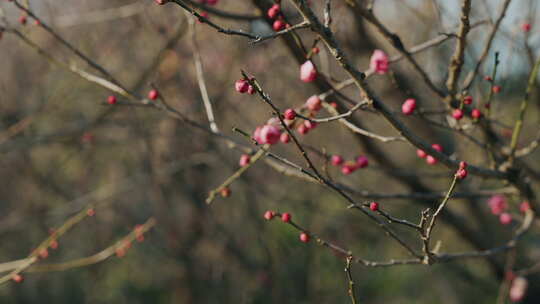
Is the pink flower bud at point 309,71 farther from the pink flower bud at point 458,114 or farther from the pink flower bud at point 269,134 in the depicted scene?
the pink flower bud at point 458,114

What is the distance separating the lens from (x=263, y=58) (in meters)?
5.12

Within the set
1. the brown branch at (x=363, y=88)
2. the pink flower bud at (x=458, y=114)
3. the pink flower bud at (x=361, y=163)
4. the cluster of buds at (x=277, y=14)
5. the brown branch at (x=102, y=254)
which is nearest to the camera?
the brown branch at (x=363, y=88)

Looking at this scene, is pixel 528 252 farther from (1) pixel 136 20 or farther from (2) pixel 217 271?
(1) pixel 136 20

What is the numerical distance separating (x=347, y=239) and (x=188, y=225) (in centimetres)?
181

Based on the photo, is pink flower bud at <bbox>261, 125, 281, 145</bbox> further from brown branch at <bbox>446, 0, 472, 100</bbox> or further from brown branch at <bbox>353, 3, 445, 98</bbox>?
brown branch at <bbox>446, 0, 472, 100</bbox>

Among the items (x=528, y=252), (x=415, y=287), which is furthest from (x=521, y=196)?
(x=415, y=287)

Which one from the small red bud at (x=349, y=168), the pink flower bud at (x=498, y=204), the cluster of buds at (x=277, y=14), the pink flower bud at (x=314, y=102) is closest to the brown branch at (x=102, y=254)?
the small red bud at (x=349, y=168)

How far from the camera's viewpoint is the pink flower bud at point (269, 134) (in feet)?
5.89

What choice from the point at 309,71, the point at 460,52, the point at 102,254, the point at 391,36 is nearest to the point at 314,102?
the point at 309,71

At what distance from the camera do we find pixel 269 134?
180 cm

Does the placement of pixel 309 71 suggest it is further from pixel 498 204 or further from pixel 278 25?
pixel 498 204

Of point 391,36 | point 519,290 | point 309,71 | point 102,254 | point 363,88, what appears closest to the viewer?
point 363,88

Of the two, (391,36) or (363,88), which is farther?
(391,36)

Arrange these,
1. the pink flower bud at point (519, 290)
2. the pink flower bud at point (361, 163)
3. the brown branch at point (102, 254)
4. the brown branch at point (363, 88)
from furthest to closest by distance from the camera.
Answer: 1. the pink flower bud at point (519, 290)
2. the brown branch at point (102, 254)
3. the pink flower bud at point (361, 163)
4. the brown branch at point (363, 88)
